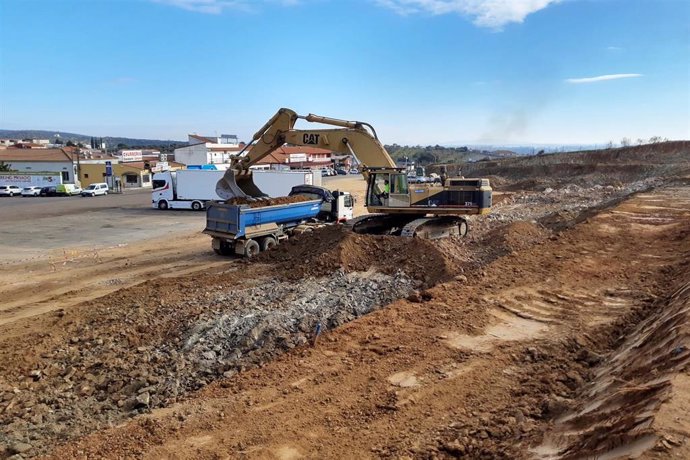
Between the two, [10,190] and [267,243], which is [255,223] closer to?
[267,243]

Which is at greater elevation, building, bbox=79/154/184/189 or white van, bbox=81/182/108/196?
building, bbox=79/154/184/189

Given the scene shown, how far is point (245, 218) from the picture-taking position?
53.4ft

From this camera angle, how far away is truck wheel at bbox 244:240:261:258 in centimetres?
1659

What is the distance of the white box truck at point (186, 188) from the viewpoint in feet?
111

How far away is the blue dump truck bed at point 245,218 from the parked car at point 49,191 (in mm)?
40471

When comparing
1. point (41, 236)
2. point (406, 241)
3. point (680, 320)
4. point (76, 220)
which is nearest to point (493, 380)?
point (680, 320)

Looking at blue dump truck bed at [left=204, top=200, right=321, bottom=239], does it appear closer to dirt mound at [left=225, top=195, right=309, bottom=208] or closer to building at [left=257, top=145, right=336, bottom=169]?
dirt mound at [left=225, top=195, right=309, bottom=208]

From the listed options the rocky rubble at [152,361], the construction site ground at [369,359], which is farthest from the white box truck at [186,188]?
the rocky rubble at [152,361]

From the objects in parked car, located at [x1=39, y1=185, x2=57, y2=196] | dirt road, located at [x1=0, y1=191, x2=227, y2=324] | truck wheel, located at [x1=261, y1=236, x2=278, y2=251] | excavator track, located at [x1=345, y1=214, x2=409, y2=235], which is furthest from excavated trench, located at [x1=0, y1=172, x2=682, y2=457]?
parked car, located at [x1=39, y1=185, x2=57, y2=196]

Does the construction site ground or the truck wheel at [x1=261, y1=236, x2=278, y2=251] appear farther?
the truck wheel at [x1=261, y1=236, x2=278, y2=251]

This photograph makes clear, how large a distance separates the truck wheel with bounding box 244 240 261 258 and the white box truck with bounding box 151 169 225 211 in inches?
690

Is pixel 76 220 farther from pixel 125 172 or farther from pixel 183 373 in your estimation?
pixel 125 172

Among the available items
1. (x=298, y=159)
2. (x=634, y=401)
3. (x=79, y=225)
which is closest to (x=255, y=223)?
(x=634, y=401)

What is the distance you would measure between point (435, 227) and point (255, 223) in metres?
6.01
